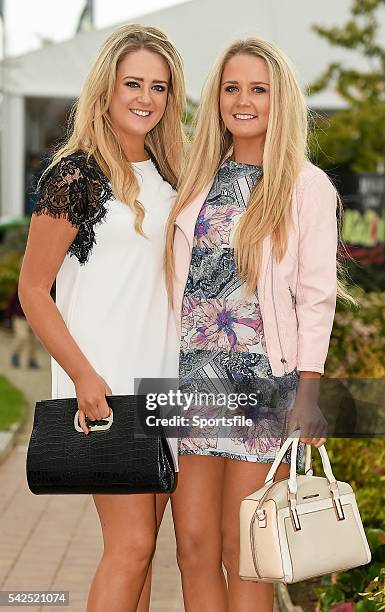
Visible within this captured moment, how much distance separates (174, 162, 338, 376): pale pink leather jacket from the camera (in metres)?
3.45

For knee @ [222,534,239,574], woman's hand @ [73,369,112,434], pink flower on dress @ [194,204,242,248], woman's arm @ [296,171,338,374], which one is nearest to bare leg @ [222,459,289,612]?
knee @ [222,534,239,574]

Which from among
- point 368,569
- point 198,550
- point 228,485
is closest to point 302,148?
point 228,485

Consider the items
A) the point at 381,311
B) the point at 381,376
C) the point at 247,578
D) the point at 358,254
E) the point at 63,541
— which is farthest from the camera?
the point at 358,254

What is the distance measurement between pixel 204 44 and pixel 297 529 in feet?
35.7

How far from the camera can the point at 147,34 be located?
3611 millimetres

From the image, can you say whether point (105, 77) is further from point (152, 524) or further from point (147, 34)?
point (152, 524)

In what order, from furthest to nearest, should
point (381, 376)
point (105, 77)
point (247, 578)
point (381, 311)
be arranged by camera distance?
point (381, 311) < point (381, 376) < point (105, 77) < point (247, 578)

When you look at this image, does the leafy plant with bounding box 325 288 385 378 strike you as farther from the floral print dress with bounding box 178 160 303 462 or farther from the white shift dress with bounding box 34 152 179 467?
the white shift dress with bounding box 34 152 179 467

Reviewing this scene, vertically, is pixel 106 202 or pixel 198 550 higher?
pixel 106 202

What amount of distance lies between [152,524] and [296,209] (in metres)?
1.07

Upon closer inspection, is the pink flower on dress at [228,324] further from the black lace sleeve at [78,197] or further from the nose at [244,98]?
the nose at [244,98]

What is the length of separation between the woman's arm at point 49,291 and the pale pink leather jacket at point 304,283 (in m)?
0.56

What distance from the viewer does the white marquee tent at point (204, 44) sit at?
44.1ft

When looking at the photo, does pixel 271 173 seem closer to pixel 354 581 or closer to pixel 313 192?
pixel 313 192
